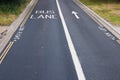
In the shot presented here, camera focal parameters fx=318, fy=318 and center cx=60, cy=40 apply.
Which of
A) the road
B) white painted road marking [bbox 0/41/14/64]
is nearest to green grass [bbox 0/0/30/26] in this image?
the road

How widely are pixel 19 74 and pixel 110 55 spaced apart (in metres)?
5.65

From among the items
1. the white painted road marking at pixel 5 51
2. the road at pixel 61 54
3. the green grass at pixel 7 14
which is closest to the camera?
the road at pixel 61 54

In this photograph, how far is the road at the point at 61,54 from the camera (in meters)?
14.2

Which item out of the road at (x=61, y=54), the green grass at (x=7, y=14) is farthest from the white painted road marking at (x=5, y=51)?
the green grass at (x=7, y=14)

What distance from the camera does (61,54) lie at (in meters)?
17.5

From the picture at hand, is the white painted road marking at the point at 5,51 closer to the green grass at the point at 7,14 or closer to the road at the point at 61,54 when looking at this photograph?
the road at the point at 61,54

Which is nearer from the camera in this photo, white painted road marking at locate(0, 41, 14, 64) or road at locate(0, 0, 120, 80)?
road at locate(0, 0, 120, 80)

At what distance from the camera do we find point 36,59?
16500mm

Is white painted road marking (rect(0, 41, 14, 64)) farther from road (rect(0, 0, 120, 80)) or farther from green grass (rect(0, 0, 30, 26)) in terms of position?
green grass (rect(0, 0, 30, 26))

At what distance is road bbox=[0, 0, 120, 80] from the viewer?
46.5 feet

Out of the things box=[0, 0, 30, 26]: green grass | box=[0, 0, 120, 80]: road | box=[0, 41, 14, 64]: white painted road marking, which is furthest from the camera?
box=[0, 0, 30, 26]: green grass

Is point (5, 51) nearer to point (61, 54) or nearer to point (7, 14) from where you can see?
point (61, 54)

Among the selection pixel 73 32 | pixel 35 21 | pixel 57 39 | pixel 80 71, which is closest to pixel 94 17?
pixel 35 21

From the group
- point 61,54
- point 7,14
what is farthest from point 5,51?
point 7,14
